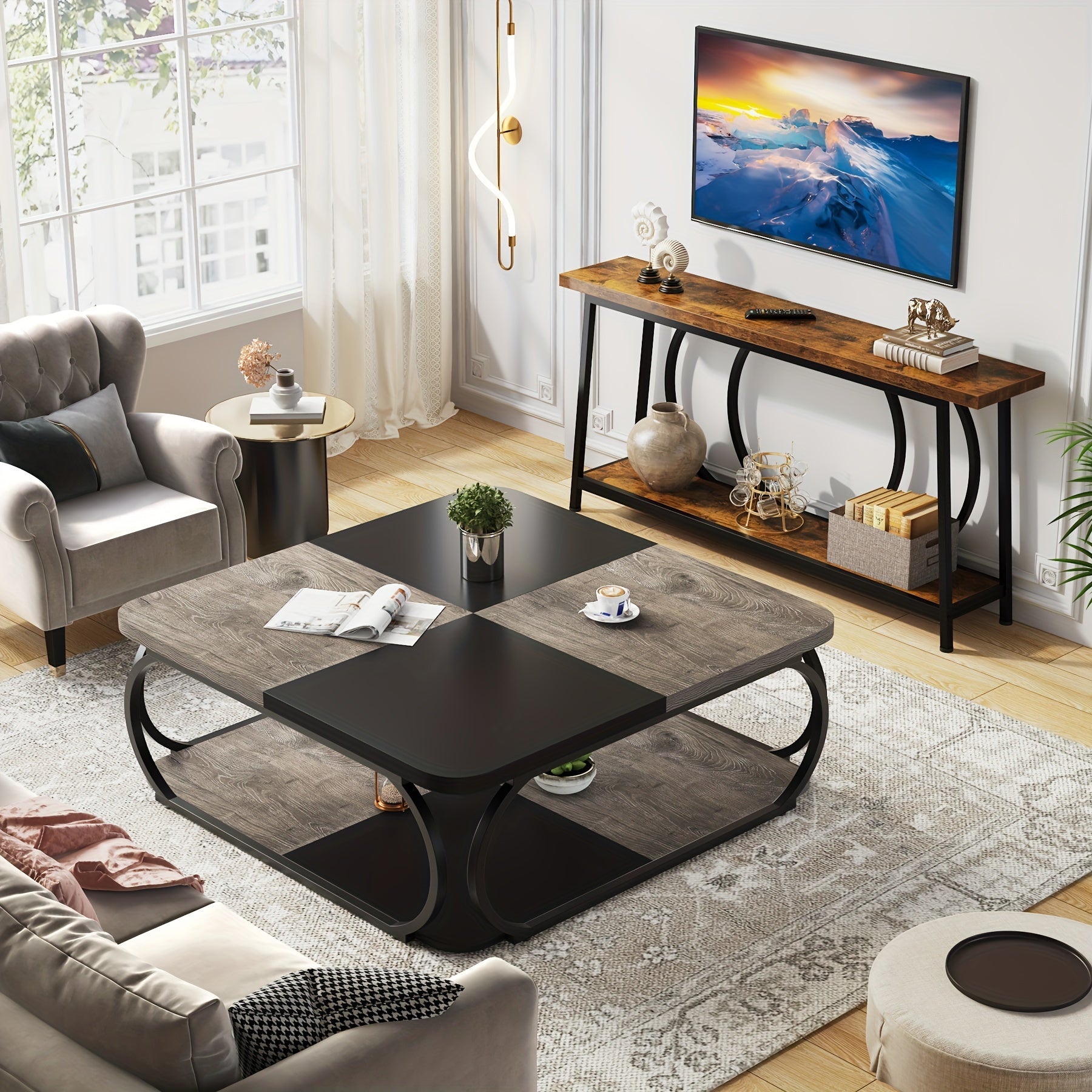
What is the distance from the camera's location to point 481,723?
3596 mm

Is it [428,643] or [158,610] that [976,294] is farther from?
[158,610]

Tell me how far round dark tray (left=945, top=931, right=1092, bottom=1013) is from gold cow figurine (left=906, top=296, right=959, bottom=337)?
238 cm

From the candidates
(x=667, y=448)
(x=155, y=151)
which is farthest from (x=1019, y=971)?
(x=155, y=151)

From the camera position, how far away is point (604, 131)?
609 cm

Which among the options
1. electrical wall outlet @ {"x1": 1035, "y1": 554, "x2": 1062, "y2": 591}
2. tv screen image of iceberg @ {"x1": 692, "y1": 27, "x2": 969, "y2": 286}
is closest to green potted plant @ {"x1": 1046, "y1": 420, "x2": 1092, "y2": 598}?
electrical wall outlet @ {"x1": 1035, "y1": 554, "x2": 1062, "y2": 591}

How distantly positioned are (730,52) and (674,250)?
70 centimetres

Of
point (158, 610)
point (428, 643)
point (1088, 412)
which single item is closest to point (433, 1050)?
point (428, 643)

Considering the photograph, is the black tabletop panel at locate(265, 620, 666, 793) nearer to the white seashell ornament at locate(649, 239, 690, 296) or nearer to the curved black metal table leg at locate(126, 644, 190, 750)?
the curved black metal table leg at locate(126, 644, 190, 750)

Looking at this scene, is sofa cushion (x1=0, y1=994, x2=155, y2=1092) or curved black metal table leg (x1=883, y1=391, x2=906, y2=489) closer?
sofa cushion (x1=0, y1=994, x2=155, y2=1092)

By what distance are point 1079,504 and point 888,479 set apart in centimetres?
69

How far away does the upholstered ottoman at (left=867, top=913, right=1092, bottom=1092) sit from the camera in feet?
9.13

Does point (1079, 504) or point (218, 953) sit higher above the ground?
point (1079, 504)

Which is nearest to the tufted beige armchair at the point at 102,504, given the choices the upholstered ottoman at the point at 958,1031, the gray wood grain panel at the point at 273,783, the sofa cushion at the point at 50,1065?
the gray wood grain panel at the point at 273,783

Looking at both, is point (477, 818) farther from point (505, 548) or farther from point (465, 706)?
point (505, 548)
